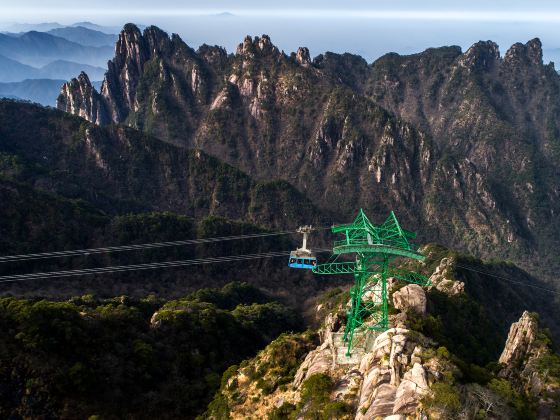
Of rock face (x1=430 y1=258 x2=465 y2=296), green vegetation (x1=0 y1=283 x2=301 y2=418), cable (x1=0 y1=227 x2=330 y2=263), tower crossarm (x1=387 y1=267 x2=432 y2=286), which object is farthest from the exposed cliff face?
cable (x1=0 y1=227 x2=330 y2=263)

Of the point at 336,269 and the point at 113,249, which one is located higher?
the point at 336,269

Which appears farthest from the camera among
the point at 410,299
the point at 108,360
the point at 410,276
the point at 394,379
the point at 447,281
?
the point at 447,281

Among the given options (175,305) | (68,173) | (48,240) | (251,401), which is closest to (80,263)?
(48,240)

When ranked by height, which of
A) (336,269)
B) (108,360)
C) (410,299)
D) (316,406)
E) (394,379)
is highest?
(336,269)

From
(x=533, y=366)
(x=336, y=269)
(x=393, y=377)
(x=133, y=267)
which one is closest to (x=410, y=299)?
(x=336, y=269)

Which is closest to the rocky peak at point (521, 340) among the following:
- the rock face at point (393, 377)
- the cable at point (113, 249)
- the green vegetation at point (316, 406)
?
the rock face at point (393, 377)

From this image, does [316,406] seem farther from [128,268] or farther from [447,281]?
[128,268]

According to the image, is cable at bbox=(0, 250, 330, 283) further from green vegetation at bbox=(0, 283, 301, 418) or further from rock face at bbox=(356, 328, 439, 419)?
rock face at bbox=(356, 328, 439, 419)

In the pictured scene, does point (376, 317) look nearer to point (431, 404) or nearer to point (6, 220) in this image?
point (431, 404)
